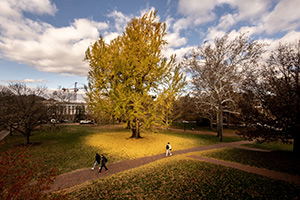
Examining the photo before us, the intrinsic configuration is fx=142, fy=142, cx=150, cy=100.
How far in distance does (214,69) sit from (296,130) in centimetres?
Result: 1388

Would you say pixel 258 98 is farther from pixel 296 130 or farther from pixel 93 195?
pixel 93 195

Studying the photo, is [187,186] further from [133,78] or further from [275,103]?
[133,78]

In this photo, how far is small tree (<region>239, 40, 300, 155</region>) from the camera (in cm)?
971

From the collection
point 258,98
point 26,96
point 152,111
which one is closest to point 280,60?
point 258,98

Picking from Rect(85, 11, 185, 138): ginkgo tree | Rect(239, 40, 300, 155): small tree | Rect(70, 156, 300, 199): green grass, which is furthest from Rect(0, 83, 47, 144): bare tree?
Rect(239, 40, 300, 155): small tree

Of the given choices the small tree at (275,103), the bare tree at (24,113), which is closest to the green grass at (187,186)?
the small tree at (275,103)

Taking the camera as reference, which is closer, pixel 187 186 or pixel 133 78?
pixel 187 186

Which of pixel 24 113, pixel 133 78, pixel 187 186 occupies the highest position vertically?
pixel 133 78

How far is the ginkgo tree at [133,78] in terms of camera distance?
53.4 feet

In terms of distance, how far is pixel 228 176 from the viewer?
8.31m

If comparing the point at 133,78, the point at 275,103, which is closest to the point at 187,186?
the point at 275,103

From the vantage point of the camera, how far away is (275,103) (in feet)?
33.2

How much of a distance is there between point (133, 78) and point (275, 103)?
43.9ft

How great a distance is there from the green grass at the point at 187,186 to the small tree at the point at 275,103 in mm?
4378
